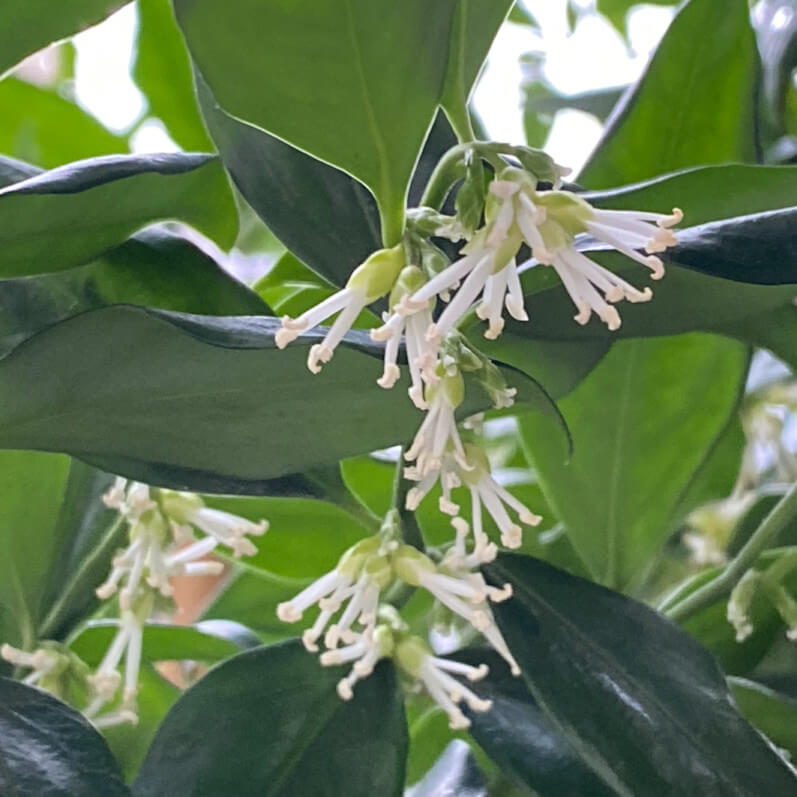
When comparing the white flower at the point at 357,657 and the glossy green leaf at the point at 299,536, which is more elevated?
the white flower at the point at 357,657

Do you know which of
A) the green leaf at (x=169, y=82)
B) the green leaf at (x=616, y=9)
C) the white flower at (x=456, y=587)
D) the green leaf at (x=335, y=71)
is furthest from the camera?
the green leaf at (x=616, y=9)

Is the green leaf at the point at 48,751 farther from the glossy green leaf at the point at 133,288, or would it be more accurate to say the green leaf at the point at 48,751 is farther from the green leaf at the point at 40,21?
the green leaf at the point at 40,21

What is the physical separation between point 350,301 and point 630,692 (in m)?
0.21

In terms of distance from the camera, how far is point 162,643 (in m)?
0.58

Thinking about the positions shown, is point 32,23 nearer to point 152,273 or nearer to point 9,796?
point 152,273

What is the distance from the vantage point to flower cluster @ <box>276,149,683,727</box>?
0.29 m

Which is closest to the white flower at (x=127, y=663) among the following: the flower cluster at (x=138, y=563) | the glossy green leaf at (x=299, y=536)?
the flower cluster at (x=138, y=563)

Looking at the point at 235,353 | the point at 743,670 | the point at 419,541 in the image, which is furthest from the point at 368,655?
the point at 743,670

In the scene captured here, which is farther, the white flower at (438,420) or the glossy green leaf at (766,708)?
the glossy green leaf at (766,708)

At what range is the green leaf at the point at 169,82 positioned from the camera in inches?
24.8

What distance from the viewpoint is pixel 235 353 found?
13.2 inches

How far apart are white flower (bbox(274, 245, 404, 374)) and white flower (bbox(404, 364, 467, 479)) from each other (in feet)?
0.12

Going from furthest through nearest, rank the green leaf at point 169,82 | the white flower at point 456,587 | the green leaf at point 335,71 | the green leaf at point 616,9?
1. the green leaf at point 616,9
2. the green leaf at point 169,82
3. the white flower at point 456,587
4. the green leaf at point 335,71

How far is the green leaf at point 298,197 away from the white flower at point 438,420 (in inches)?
4.1
